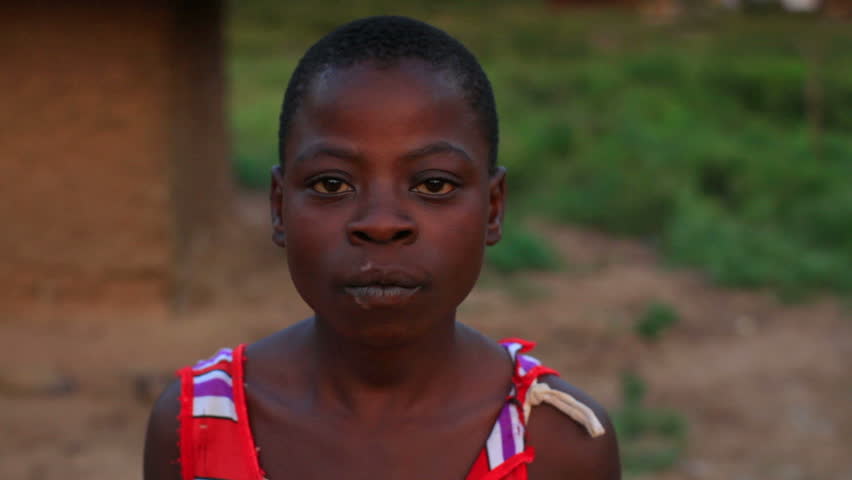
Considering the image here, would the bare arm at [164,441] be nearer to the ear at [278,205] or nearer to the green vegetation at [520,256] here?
the ear at [278,205]

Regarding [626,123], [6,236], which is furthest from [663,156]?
[6,236]

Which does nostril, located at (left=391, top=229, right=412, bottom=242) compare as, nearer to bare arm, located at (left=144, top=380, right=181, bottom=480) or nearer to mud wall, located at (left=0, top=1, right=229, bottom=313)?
bare arm, located at (left=144, top=380, right=181, bottom=480)

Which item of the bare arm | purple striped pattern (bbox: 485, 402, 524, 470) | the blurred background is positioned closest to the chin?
purple striped pattern (bbox: 485, 402, 524, 470)

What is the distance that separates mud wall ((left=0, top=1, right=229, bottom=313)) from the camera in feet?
14.9

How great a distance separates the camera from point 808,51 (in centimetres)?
1147

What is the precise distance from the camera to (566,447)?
141 centimetres

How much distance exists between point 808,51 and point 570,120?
4.28 m

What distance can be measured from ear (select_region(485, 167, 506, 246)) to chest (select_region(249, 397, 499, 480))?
276 millimetres

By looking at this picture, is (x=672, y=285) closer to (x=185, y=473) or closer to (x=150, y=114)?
(x=150, y=114)

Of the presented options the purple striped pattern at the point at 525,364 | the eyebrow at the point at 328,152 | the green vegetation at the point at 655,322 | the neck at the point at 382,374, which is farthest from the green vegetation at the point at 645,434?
the eyebrow at the point at 328,152

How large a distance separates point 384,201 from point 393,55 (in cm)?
21

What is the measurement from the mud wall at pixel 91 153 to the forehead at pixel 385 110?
3532 millimetres

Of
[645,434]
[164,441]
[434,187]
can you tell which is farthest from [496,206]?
[645,434]

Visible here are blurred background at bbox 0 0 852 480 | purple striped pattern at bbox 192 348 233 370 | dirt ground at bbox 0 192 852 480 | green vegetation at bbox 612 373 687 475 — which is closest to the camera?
purple striped pattern at bbox 192 348 233 370
